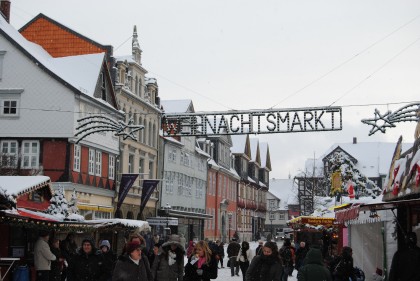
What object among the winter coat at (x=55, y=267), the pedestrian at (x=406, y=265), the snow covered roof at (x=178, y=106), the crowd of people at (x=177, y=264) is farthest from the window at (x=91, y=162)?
the pedestrian at (x=406, y=265)

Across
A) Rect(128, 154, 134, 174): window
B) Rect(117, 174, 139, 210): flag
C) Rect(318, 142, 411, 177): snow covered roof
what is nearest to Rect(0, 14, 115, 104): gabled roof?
Rect(117, 174, 139, 210): flag

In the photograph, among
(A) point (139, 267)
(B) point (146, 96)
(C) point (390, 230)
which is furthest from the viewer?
(B) point (146, 96)

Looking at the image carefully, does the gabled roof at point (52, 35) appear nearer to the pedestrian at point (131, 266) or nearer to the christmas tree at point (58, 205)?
the christmas tree at point (58, 205)

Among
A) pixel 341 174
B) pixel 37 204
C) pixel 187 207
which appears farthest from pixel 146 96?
pixel 37 204

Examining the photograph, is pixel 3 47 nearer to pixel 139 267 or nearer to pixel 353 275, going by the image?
pixel 353 275

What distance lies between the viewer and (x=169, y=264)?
11.4 metres

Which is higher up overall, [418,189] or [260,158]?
[260,158]

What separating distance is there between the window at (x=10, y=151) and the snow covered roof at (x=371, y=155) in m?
66.8

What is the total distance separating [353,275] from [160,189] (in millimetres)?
39066

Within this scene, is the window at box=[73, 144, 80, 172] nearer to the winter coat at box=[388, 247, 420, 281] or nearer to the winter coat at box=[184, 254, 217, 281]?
the winter coat at box=[184, 254, 217, 281]

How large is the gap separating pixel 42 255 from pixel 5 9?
82.8 feet

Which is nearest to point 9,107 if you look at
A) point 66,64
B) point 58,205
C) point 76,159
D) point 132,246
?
point 76,159

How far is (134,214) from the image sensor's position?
46031 millimetres

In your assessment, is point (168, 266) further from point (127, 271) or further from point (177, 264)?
point (127, 271)
